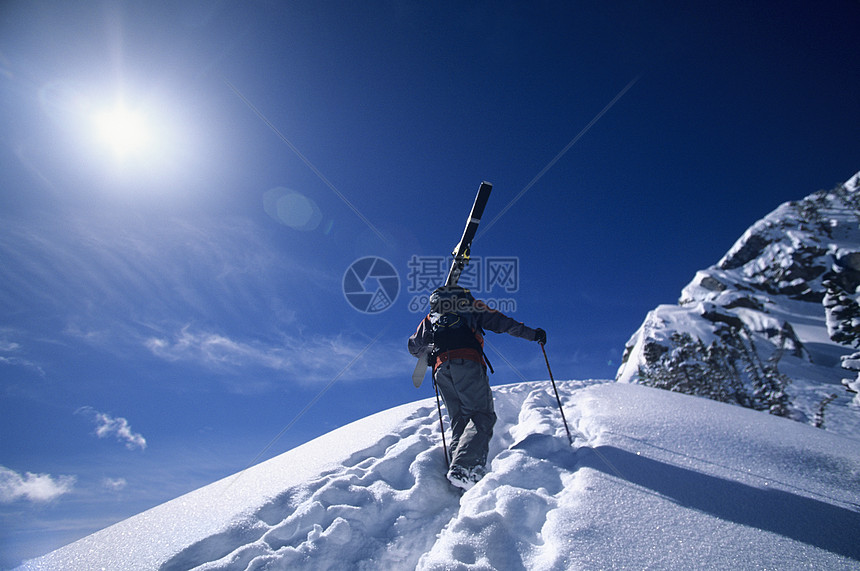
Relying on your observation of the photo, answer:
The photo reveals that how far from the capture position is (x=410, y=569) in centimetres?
238

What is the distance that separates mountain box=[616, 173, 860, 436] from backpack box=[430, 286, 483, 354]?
42.7 feet

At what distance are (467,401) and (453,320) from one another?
118cm

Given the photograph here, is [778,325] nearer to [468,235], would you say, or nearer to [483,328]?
[468,235]

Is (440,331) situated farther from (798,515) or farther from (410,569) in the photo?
(798,515)


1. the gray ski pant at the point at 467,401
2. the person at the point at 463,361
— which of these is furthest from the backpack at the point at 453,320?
the gray ski pant at the point at 467,401

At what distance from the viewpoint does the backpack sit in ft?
15.0

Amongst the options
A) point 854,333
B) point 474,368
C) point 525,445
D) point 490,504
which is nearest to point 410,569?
point 490,504

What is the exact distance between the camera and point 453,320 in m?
4.73

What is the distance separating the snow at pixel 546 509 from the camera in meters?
2.13

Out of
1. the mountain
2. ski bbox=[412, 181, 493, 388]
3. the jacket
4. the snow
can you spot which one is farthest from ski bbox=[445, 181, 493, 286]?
the mountain

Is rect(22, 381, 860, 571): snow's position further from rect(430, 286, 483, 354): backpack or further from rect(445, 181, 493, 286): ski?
rect(445, 181, 493, 286): ski

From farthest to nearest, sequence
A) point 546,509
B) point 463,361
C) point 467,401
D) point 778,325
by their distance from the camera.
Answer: point 778,325, point 463,361, point 467,401, point 546,509

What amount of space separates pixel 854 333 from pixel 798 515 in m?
13.0

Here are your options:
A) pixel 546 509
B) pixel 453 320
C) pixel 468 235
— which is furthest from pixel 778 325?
pixel 546 509
